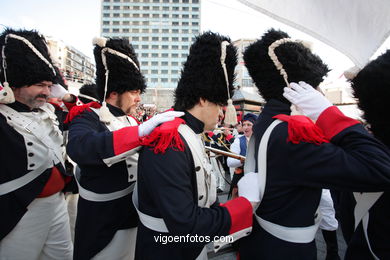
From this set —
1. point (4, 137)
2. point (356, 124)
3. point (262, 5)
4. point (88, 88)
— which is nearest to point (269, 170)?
point (356, 124)

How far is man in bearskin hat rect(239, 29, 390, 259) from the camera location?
101 cm

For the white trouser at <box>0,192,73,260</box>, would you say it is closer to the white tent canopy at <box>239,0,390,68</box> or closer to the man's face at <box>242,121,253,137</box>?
the white tent canopy at <box>239,0,390,68</box>

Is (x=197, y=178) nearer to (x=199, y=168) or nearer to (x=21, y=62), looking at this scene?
(x=199, y=168)

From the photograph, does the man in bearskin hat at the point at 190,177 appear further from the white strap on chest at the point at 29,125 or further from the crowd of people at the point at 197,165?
the white strap on chest at the point at 29,125

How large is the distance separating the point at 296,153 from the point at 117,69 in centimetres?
185

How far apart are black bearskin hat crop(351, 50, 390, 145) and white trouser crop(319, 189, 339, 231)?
1.90 meters

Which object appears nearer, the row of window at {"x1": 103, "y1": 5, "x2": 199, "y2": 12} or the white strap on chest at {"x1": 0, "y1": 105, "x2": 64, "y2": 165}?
the white strap on chest at {"x1": 0, "y1": 105, "x2": 64, "y2": 165}

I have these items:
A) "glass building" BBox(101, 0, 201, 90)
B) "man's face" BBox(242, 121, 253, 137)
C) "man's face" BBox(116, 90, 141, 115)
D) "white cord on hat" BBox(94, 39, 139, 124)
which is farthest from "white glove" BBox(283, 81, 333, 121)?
"glass building" BBox(101, 0, 201, 90)

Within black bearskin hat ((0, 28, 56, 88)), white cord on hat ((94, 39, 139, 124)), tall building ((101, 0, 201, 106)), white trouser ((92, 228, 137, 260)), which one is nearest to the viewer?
white trouser ((92, 228, 137, 260))

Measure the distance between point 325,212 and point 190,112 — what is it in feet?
8.40

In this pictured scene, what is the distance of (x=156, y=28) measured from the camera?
251 feet

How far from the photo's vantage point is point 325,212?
2855 millimetres

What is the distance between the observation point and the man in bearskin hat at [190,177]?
1.02m

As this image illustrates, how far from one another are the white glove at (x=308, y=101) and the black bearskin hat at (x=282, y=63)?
0.14 metres
